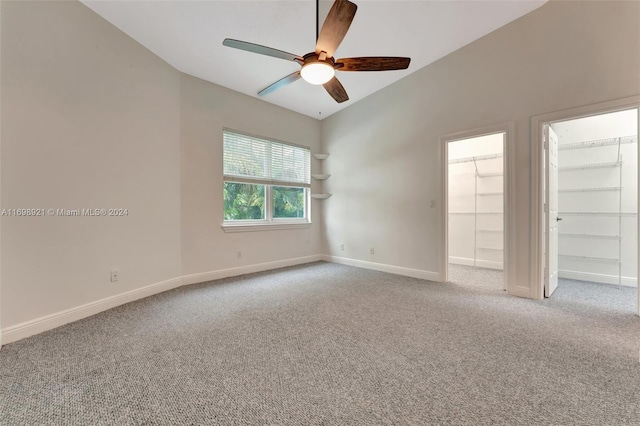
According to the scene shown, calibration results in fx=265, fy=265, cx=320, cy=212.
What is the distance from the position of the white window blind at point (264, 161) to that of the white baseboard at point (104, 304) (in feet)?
4.74

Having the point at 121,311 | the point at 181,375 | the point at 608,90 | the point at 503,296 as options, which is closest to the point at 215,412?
the point at 181,375

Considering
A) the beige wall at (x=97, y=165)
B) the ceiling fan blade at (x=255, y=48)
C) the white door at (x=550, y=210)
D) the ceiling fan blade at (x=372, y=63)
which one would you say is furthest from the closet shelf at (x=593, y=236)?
the beige wall at (x=97, y=165)

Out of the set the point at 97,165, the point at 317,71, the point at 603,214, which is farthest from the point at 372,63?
the point at 603,214

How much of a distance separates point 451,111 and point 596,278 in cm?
304

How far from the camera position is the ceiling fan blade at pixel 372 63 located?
2.23 metres

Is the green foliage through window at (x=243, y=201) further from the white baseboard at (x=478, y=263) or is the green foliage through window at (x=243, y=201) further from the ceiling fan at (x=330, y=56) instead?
the white baseboard at (x=478, y=263)

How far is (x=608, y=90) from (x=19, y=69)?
5.24m

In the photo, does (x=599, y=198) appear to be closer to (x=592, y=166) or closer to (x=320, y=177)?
(x=592, y=166)

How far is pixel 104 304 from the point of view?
2709 millimetres

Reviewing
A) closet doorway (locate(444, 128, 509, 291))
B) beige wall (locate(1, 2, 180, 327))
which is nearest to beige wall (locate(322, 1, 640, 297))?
closet doorway (locate(444, 128, 509, 291))

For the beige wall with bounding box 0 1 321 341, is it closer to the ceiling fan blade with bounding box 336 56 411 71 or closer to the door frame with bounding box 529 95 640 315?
the ceiling fan blade with bounding box 336 56 411 71

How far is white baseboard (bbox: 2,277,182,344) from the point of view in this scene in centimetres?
208

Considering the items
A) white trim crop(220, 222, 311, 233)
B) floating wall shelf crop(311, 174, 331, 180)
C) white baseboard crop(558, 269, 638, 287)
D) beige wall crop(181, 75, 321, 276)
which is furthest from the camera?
floating wall shelf crop(311, 174, 331, 180)

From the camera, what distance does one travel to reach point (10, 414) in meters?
1.33
